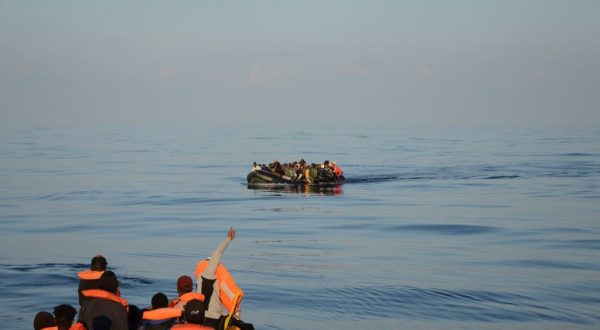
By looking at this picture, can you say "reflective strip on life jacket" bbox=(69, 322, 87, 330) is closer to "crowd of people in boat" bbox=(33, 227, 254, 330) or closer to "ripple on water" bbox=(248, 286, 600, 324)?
"crowd of people in boat" bbox=(33, 227, 254, 330)

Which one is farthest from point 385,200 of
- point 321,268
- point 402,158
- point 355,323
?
point 402,158

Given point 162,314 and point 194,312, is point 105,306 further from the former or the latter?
point 194,312

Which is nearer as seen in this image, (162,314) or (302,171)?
(162,314)

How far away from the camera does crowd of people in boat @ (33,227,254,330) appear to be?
1226 centimetres

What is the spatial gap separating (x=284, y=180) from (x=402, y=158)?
148ft

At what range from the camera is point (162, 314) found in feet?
42.8

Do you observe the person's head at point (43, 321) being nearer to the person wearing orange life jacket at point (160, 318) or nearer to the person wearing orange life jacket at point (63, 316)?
the person wearing orange life jacket at point (63, 316)

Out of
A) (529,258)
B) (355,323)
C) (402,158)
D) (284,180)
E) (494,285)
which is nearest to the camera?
(355,323)

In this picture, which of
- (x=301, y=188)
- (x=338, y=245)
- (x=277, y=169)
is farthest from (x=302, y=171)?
(x=338, y=245)

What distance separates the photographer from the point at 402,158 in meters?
105

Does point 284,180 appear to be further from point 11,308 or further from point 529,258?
point 11,308

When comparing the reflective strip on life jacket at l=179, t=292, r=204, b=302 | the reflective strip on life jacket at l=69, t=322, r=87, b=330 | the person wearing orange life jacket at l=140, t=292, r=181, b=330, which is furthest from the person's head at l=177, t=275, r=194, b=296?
the reflective strip on life jacket at l=69, t=322, r=87, b=330

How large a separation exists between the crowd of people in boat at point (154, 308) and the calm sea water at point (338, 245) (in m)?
6.98

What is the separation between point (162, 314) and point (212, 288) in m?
1.08
